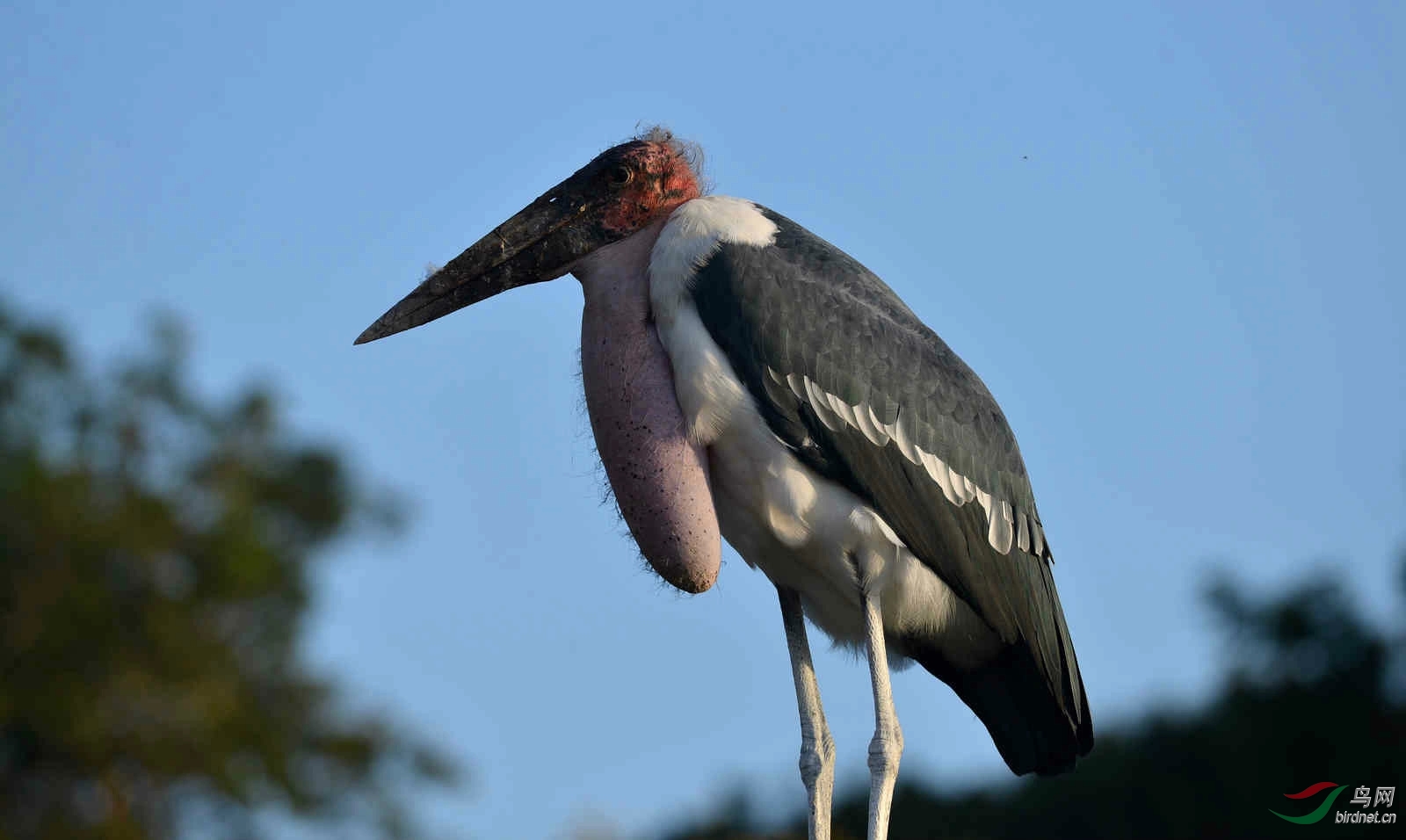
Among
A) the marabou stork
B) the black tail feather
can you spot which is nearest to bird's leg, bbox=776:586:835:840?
the marabou stork

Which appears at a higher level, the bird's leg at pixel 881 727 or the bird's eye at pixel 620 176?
the bird's eye at pixel 620 176

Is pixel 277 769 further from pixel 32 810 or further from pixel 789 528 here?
pixel 789 528

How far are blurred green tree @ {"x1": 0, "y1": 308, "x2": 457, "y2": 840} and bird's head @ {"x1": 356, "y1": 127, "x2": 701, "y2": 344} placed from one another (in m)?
15.3

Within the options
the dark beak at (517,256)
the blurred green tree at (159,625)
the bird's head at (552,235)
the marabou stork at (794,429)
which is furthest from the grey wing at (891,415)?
→ the blurred green tree at (159,625)

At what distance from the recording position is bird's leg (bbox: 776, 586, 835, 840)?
5031 mm

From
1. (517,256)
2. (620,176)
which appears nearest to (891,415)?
(620,176)

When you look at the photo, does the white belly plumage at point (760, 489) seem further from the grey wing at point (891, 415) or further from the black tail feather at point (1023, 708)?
the black tail feather at point (1023, 708)

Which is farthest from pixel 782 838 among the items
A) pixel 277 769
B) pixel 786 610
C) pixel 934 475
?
pixel 277 769

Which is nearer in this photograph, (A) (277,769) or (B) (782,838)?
(B) (782,838)

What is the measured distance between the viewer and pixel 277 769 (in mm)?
22859

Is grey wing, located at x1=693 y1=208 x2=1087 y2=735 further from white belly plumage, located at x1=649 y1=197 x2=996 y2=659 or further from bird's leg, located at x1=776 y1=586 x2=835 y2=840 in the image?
bird's leg, located at x1=776 y1=586 x2=835 y2=840

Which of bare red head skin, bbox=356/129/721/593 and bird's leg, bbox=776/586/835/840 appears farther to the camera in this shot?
bird's leg, bbox=776/586/835/840

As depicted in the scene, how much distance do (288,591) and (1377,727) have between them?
15.0 metres

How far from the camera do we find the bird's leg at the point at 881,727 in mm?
4914
